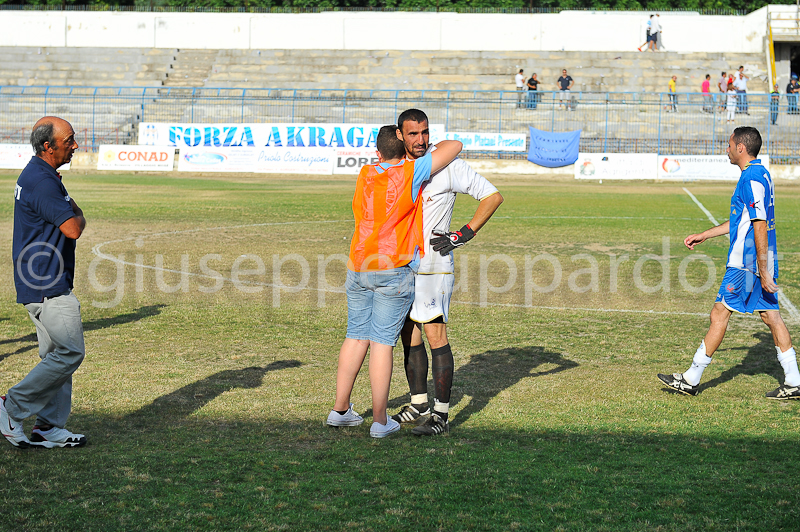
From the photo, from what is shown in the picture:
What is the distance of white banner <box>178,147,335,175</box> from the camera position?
3625 cm

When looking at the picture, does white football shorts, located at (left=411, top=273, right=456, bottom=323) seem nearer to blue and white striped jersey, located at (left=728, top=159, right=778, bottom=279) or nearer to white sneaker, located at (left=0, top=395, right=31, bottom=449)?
blue and white striped jersey, located at (left=728, top=159, right=778, bottom=279)

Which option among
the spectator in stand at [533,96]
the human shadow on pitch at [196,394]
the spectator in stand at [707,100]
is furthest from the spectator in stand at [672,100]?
the human shadow on pitch at [196,394]

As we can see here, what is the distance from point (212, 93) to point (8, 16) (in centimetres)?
1743

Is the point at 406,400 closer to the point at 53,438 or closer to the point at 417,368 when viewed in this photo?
the point at 417,368

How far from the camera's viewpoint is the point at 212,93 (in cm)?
4647

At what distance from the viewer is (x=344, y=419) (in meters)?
6.07

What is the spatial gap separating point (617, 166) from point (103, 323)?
29.1 metres

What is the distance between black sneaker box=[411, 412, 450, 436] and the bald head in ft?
9.86

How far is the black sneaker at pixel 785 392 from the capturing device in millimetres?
6926

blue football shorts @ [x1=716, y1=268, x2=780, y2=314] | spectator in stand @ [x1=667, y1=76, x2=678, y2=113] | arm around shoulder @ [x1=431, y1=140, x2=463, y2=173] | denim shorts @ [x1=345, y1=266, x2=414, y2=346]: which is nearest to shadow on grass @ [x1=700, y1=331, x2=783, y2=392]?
blue football shorts @ [x1=716, y1=268, x2=780, y2=314]

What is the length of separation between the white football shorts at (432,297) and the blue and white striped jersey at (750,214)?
2606 mm

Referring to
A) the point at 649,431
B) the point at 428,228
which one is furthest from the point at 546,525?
the point at 428,228

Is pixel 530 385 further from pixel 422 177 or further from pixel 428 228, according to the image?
pixel 422 177

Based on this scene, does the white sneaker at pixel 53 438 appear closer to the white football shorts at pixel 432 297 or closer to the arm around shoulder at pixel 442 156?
the white football shorts at pixel 432 297
